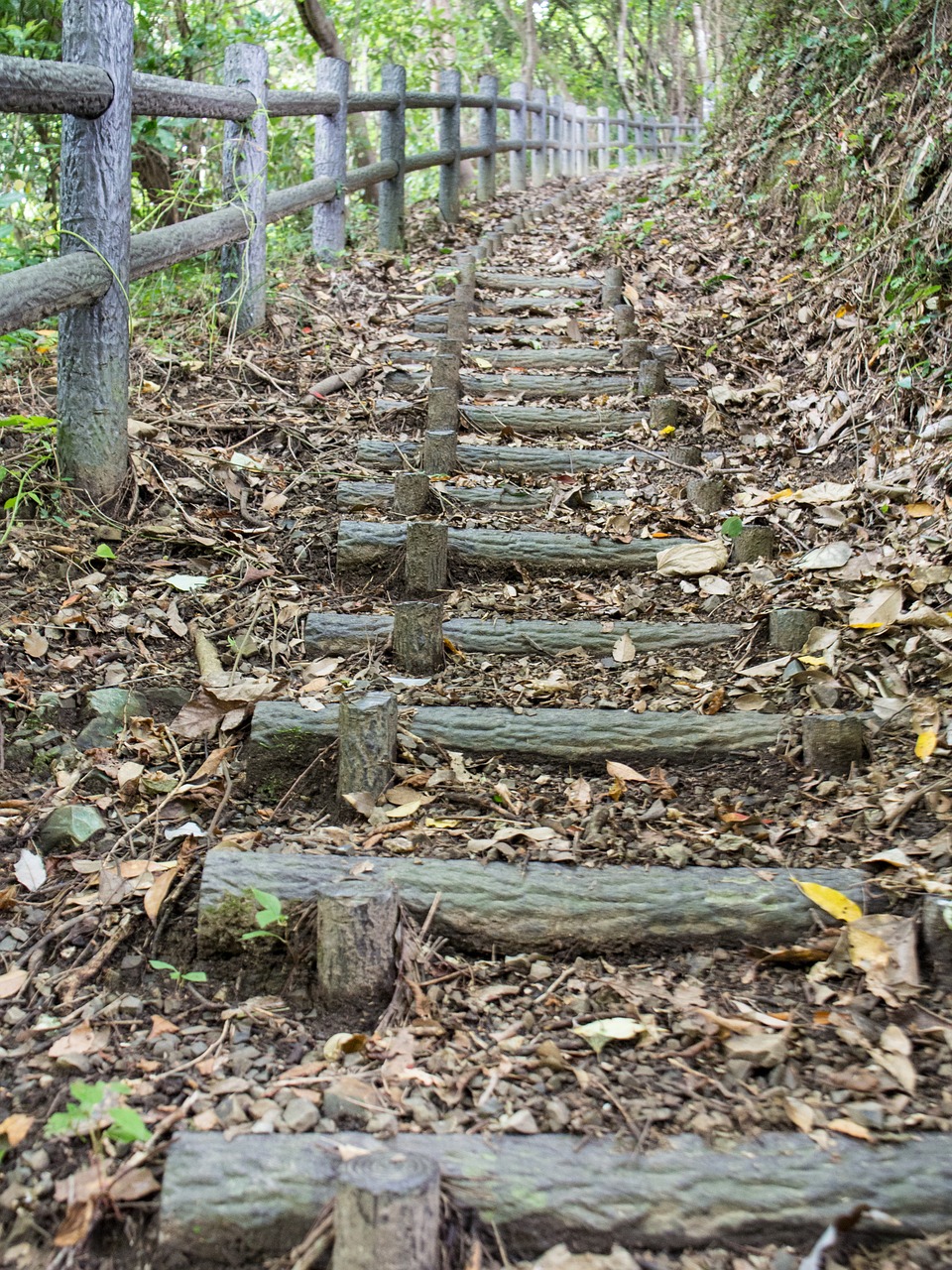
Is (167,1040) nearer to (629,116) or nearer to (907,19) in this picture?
(907,19)

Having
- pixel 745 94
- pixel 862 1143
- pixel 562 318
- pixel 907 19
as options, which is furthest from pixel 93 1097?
pixel 745 94

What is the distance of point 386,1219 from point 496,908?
846 millimetres

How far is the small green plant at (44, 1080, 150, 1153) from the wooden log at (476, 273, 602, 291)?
21.4ft

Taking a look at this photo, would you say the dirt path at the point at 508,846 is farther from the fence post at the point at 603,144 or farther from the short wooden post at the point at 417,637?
the fence post at the point at 603,144

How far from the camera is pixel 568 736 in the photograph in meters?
3.06

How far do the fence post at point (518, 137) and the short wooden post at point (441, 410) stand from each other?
10086 mm

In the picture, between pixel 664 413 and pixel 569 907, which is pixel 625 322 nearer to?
pixel 664 413

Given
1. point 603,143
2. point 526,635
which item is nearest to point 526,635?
point 526,635

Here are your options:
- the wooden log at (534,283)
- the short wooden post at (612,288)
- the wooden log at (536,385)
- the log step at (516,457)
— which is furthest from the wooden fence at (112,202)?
the short wooden post at (612,288)

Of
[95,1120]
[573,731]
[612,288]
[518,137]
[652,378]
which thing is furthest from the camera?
[518,137]

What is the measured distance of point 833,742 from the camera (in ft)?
9.39

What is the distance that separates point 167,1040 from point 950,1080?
1.45 m

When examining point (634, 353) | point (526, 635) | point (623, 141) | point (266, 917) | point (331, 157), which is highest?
point (623, 141)

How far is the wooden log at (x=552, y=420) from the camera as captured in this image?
17.1 ft
